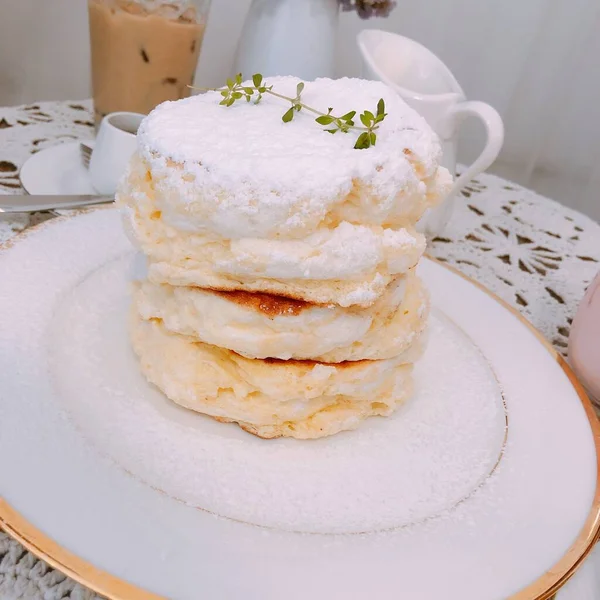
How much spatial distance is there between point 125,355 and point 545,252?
1230 mm

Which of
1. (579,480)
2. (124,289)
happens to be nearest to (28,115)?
(124,289)

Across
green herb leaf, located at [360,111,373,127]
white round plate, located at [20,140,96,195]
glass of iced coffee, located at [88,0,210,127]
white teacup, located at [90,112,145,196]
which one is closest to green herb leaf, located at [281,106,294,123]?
green herb leaf, located at [360,111,373,127]

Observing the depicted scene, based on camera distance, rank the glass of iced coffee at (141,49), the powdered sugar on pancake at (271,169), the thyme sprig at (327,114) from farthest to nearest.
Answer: the glass of iced coffee at (141,49) → the thyme sprig at (327,114) → the powdered sugar on pancake at (271,169)

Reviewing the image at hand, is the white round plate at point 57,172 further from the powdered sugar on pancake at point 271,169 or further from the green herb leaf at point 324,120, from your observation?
the green herb leaf at point 324,120

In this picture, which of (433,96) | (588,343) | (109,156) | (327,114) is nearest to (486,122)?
(433,96)

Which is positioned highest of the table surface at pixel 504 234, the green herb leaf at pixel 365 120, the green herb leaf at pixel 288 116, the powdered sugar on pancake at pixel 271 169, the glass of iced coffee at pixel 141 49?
the green herb leaf at pixel 365 120

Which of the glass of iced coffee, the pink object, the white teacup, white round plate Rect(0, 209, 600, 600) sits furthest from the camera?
the glass of iced coffee

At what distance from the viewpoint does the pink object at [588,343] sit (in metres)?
1.18

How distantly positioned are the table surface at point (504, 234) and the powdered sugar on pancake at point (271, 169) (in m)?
0.64

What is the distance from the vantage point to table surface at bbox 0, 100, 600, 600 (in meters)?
1.51

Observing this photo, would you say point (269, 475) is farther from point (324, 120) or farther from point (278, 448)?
point (324, 120)

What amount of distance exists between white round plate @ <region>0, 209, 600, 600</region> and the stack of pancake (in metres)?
0.06

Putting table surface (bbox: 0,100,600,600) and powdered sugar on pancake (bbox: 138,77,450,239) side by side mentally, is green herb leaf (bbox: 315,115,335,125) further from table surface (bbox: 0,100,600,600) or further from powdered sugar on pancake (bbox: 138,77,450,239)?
table surface (bbox: 0,100,600,600)

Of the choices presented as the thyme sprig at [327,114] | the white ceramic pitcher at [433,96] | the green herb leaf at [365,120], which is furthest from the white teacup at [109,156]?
the green herb leaf at [365,120]
